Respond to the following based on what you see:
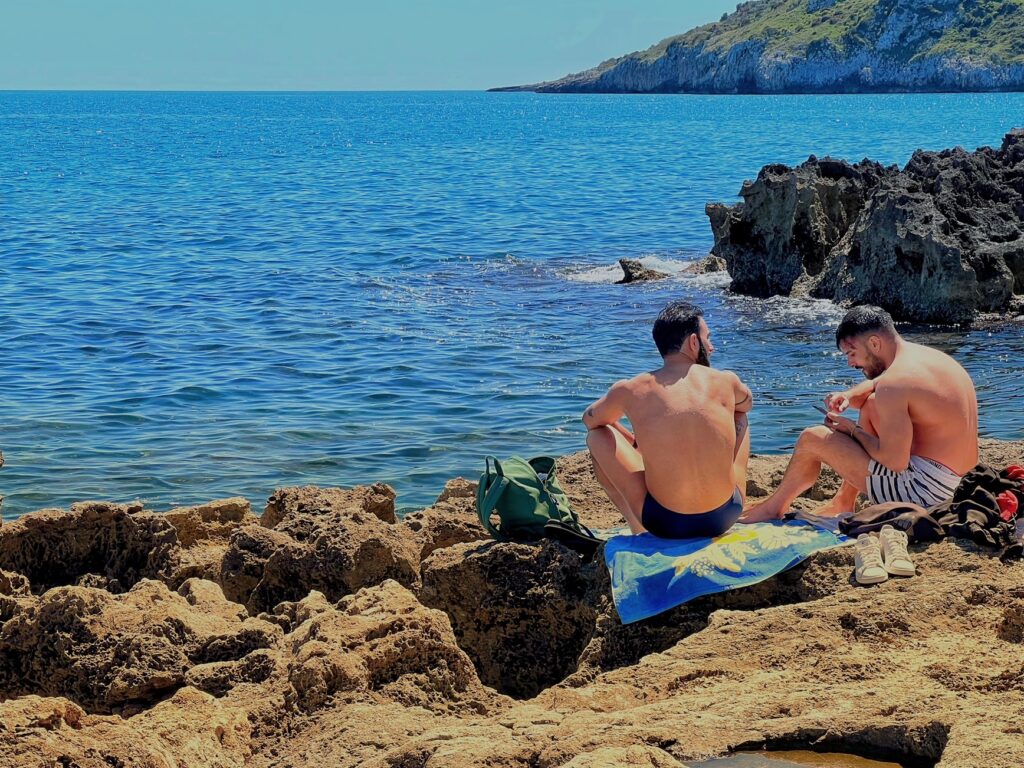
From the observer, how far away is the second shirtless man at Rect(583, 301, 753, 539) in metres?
5.51

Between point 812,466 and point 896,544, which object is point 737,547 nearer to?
point 896,544

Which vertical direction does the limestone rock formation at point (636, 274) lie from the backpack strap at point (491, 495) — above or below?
below

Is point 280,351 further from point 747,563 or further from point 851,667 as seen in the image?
point 851,667

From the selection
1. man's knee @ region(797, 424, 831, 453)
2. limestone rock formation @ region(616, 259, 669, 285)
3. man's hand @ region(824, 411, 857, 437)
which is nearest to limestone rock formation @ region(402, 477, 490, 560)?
man's knee @ region(797, 424, 831, 453)

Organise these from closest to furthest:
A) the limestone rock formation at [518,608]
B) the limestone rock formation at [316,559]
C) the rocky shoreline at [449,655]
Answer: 1. the rocky shoreline at [449,655]
2. the limestone rock formation at [518,608]
3. the limestone rock formation at [316,559]

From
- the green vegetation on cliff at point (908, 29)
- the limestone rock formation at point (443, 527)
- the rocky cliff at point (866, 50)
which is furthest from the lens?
the green vegetation on cliff at point (908, 29)

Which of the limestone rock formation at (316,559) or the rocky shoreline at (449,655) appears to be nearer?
the rocky shoreline at (449,655)

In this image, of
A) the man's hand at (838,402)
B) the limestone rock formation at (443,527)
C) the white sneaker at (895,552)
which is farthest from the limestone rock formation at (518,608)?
the man's hand at (838,402)

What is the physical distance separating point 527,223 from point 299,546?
935 inches

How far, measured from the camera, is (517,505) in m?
5.58

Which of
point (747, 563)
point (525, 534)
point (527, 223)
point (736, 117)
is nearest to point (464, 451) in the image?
point (525, 534)

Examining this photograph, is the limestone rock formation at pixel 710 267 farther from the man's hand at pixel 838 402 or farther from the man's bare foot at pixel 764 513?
the man's bare foot at pixel 764 513

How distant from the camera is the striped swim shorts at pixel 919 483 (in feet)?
19.2

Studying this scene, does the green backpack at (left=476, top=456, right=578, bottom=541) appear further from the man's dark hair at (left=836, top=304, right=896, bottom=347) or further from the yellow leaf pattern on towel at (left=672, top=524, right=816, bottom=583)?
the man's dark hair at (left=836, top=304, right=896, bottom=347)
